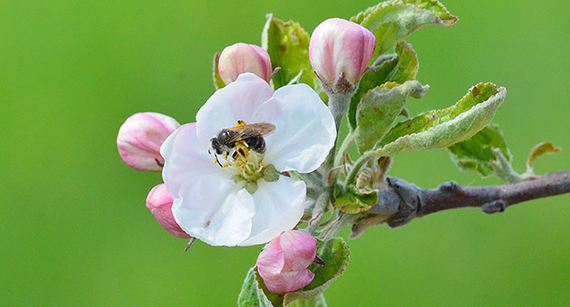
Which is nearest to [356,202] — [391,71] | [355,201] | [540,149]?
[355,201]

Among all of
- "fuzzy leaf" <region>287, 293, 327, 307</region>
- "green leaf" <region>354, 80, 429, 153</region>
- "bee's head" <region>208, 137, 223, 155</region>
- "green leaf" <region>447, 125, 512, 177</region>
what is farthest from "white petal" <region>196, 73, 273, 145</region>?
"green leaf" <region>447, 125, 512, 177</region>

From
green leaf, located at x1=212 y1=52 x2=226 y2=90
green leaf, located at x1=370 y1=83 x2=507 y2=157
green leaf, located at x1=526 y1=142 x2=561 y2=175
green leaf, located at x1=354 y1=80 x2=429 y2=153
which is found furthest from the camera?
green leaf, located at x1=526 y1=142 x2=561 y2=175

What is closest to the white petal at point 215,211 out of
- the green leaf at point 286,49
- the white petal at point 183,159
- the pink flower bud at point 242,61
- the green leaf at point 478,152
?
the white petal at point 183,159

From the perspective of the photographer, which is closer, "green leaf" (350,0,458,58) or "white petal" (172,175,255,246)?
"white petal" (172,175,255,246)

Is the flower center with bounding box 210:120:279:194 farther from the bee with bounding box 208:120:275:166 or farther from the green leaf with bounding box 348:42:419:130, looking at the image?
the green leaf with bounding box 348:42:419:130

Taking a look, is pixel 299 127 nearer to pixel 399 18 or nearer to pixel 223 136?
pixel 223 136

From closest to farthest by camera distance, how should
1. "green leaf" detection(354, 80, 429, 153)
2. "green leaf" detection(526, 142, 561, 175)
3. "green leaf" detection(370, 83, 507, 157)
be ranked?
"green leaf" detection(370, 83, 507, 157) → "green leaf" detection(354, 80, 429, 153) → "green leaf" detection(526, 142, 561, 175)

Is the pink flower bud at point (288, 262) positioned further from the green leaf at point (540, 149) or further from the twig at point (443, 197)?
the green leaf at point (540, 149)
